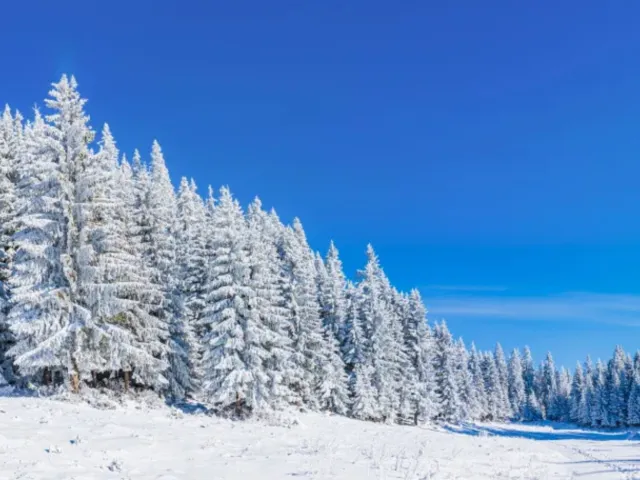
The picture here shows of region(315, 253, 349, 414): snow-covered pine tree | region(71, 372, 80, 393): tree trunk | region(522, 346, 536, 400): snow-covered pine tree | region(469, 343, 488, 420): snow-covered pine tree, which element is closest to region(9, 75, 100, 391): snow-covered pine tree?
region(71, 372, 80, 393): tree trunk

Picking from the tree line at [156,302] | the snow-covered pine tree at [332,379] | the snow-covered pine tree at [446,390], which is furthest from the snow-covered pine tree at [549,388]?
the snow-covered pine tree at [332,379]

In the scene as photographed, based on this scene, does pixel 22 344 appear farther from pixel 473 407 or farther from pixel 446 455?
pixel 473 407

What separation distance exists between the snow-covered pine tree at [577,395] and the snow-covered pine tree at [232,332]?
114 m

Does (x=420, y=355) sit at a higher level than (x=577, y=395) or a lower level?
lower

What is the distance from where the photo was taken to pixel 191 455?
1742cm

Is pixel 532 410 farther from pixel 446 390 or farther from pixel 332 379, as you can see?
pixel 332 379

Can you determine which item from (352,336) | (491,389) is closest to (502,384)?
(491,389)

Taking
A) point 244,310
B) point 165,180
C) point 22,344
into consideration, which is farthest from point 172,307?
point 165,180

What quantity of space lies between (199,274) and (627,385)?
106 metres

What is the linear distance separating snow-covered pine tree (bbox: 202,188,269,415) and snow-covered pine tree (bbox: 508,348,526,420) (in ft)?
412

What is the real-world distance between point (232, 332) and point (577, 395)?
123 metres

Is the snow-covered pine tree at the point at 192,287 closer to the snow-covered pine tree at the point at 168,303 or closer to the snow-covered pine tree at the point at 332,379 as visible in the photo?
the snow-covered pine tree at the point at 168,303

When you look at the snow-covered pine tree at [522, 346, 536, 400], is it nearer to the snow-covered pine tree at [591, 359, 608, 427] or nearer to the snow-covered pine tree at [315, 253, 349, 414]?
the snow-covered pine tree at [591, 359, 608, 427]

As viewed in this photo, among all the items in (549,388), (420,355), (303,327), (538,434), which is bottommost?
(538,434)
